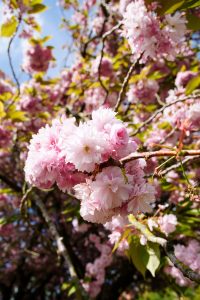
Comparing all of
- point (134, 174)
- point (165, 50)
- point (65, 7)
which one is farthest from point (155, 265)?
point (65, 7)

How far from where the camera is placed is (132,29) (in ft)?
7.18

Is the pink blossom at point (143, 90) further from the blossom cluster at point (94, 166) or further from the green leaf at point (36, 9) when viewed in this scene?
the blossom cluster at point (94, 166)

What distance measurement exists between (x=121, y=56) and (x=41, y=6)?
2.10 m

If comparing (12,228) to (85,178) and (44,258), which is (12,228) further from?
(85,178)

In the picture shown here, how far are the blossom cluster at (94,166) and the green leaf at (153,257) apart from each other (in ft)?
2.61

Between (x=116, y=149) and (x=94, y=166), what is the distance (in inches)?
3.7

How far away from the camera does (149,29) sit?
2174 millimetres

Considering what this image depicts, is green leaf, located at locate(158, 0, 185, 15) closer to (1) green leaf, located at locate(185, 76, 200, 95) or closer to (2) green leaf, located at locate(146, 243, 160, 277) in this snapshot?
(2) green leaf, located at locate(146, 243, 160, 277)

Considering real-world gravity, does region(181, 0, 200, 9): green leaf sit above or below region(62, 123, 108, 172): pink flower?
above

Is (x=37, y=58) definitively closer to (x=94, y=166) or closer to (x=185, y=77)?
(x=185, y=77)

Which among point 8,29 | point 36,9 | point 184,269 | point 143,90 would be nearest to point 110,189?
point 184,269

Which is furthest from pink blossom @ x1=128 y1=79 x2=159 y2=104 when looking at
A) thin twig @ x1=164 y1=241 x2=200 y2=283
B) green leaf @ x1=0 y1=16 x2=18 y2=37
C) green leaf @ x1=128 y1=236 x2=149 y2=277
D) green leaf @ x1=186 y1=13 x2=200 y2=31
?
thin twig @ x1=164 y1=241 x2=200 y2=283

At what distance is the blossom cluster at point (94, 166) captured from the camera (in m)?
1.23

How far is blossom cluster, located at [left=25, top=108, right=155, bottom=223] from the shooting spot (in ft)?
4.04
